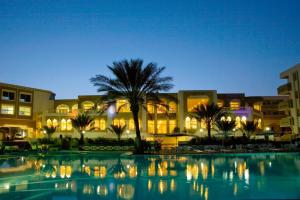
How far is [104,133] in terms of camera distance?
39.4 meters

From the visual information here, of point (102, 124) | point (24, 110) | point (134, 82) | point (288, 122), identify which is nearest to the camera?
point (134, 82)

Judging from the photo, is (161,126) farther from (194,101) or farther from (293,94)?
(293,94)

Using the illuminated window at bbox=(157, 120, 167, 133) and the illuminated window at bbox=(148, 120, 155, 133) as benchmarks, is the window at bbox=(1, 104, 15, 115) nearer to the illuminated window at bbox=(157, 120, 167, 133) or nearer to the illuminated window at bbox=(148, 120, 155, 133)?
the illuminated window at bbox=(148, 120, 155, 133)

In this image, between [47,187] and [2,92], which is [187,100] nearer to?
[2,92]

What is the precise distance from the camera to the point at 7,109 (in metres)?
48.6

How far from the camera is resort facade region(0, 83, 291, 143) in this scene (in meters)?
40.6

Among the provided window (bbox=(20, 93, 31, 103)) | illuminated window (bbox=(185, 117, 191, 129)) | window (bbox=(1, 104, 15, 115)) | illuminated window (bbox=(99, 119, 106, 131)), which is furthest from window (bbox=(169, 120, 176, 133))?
window (bbox=(1, 104, 15, 115))

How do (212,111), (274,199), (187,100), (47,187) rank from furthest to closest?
1. (187,100)
2. (212,111)
3. (47,187)
4. (274,199)

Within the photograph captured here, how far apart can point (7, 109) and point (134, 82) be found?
31.0m

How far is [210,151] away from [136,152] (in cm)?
648

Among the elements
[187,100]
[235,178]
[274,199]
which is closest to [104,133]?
[187,100]

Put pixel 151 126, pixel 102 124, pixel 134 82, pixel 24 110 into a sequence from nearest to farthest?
1. pixel 134 82
2. pixel 151 126
3. pixel 102 124
4. pixel 24 110

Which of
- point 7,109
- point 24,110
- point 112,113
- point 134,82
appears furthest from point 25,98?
point 134,82

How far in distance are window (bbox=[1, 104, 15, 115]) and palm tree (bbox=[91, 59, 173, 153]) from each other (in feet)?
91.4
